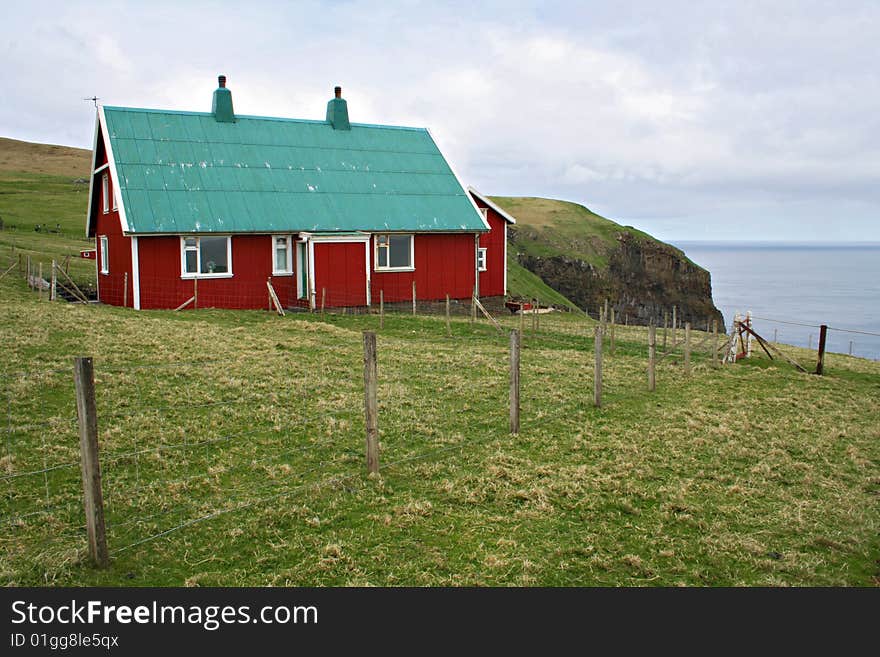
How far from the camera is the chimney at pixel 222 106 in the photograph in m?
33.9

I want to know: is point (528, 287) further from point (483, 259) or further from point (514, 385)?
point (514, 385)

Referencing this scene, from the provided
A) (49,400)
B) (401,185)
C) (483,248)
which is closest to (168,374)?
(49,400)

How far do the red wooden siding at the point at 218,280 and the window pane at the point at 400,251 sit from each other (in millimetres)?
4723

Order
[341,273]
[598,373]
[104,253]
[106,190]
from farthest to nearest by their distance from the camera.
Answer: [104,253] → [106,190] → [341,273] → [598,373]

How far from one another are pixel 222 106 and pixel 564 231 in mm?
49360

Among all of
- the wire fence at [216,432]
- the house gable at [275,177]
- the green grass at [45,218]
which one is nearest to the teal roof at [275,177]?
the house gable at [275,177]

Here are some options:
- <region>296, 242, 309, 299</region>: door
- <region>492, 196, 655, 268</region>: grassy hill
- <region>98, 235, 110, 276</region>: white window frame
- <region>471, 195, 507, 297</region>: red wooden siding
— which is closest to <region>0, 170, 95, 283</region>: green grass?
<region>98, 235, 110, 276</region>: white window frame

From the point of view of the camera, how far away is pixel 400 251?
1347 inches

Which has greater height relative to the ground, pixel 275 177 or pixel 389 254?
pixel 275 177

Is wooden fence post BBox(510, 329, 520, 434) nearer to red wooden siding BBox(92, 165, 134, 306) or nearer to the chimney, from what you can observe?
red wooden siding BBox(92, 165, 134, 306)

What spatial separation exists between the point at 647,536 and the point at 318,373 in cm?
992

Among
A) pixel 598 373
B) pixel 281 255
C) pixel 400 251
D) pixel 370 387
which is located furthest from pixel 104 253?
pixel 370 387

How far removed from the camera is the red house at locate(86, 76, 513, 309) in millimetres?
29422

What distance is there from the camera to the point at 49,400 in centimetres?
1346
